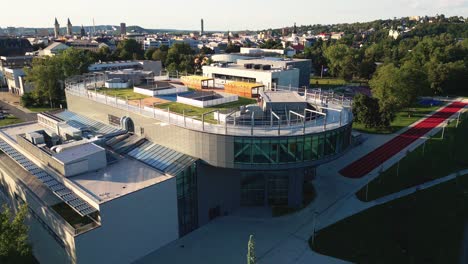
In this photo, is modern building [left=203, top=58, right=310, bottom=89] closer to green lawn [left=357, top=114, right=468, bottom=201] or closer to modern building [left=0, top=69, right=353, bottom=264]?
green lawn [left=357, top=114, right=468, bottom=201]

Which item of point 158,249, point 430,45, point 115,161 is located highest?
point 430,45

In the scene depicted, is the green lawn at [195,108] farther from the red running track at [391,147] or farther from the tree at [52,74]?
the tree at [52,74]

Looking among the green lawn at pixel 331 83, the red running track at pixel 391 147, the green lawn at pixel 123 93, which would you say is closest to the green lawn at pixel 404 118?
the red running track at pixel 391 147

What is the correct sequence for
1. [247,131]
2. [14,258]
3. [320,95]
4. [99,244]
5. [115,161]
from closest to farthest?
[14,258] < [99,244] < [247,131] < [115,161] < [320,95]

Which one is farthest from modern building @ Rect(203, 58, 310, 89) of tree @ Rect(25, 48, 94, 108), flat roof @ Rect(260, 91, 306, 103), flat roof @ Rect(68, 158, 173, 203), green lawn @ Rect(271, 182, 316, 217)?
flat roof @ Rect(68, 158, 173, 203)

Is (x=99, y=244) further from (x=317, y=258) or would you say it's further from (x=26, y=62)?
(x=26, y=62)

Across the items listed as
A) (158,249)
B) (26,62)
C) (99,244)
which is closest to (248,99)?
(158,249)
